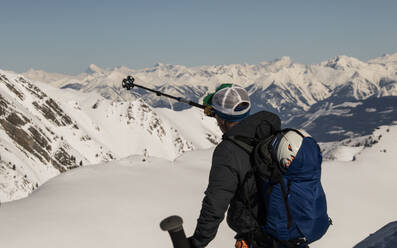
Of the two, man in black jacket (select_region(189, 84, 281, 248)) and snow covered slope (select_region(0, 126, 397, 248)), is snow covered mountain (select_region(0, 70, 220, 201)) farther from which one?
man in black jacket (select_region(189, 84, 281, 248))

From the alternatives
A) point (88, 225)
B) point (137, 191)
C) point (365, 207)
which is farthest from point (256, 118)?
point (365, 207)

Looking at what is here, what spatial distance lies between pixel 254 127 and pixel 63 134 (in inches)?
4051

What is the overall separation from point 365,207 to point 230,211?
560 inches

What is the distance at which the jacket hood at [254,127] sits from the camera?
454 cm

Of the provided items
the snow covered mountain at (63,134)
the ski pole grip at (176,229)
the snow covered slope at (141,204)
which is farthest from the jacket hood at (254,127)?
the snow covered mountain at (63,134)

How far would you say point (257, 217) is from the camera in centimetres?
471

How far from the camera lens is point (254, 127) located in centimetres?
462

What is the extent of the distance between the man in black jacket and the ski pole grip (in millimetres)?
284

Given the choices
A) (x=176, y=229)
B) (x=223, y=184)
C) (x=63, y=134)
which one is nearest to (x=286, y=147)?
(x=223, y=184)

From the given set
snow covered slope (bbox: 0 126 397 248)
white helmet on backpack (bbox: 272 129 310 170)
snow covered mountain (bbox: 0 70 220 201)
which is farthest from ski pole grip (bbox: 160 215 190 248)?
snow covered mountain (bbox: 0 70 220 201)

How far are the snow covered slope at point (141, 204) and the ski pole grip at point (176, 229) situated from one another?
6666mm

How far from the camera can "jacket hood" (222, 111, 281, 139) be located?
4535mm

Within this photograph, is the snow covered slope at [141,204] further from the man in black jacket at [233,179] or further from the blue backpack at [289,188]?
the blue backpack at [289,188]

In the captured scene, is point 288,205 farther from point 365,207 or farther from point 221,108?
point 365,207
